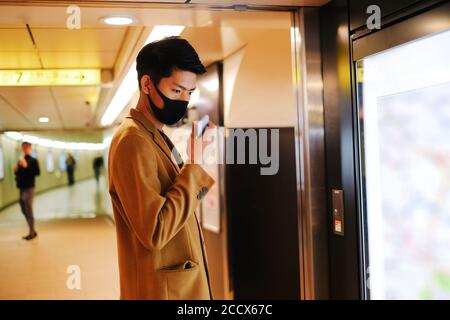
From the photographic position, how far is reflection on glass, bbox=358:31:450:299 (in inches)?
84.0

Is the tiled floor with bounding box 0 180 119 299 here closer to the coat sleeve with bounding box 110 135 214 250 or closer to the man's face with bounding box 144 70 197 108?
the coat sleeve with bounding box 110 135 214 250

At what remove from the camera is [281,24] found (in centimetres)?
285

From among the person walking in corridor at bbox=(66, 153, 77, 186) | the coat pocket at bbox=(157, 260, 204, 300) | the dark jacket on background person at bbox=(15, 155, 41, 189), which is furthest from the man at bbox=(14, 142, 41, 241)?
the coat pocket at bbox=(157, 260, 204, 300)

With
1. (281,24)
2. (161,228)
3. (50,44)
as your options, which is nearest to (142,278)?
(161,228)

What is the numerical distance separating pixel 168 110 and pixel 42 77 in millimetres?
631

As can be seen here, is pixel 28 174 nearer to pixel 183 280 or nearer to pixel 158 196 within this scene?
pixel 158 196

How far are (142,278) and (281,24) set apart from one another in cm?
145

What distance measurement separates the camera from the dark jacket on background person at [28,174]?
250 centimetres

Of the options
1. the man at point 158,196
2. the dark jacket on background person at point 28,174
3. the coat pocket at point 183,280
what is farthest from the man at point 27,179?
the coat pocket at point 183,280

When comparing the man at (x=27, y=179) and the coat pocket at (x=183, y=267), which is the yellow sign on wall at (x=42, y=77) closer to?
the man at (x=27, y=179)

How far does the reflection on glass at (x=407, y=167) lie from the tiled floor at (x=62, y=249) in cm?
119

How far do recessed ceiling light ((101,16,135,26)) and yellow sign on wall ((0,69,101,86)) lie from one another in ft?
0.89

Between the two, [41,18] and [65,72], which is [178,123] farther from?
[41,18]

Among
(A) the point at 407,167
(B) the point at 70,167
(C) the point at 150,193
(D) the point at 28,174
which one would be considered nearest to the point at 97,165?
(B) the point at 70,167
